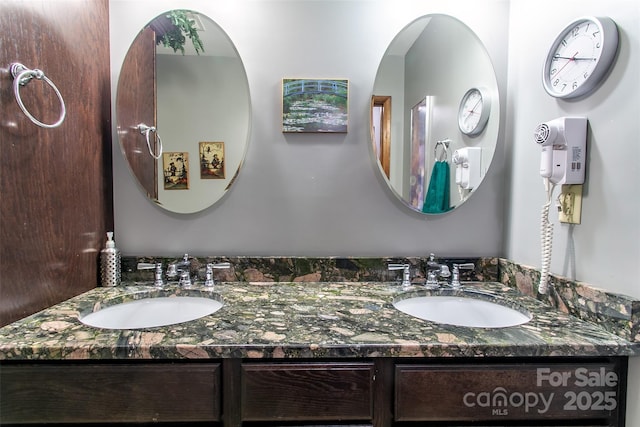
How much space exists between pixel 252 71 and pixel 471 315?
122 centimetres

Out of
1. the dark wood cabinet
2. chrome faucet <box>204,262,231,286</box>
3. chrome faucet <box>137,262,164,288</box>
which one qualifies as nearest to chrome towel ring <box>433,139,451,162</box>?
the dark wood cabinet

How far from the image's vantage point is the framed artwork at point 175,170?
122cm

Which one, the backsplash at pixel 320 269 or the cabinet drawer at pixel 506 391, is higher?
the backsplash at pixel 320 269

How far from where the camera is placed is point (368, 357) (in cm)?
73

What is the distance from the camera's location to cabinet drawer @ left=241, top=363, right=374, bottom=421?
0.72 meters

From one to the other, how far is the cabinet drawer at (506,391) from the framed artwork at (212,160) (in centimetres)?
92

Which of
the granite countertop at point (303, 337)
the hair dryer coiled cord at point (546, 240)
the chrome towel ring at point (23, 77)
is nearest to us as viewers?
the granite countertop at point (303, 337)

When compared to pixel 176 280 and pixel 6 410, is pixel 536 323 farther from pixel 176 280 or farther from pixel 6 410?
pixel 6 410

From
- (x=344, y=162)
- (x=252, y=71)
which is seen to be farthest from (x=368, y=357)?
(x=252, y=71)

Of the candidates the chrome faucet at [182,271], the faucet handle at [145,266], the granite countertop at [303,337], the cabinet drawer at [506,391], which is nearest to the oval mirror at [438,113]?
the granite countertop at [303,337]

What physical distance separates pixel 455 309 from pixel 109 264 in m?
1.28

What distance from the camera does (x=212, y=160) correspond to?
122 cm

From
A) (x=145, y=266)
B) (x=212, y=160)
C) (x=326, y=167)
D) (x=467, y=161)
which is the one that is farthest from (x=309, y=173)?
(x=145, y=266)

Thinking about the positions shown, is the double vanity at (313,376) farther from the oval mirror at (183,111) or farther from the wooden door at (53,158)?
the oval mirror at (183,111)
